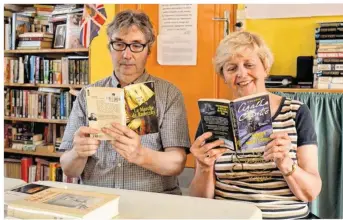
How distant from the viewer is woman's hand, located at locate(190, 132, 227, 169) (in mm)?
1309

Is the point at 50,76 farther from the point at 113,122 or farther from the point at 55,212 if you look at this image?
the point at 55,212

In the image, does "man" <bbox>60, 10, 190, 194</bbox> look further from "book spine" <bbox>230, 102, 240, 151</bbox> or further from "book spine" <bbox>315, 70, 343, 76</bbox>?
"book spine" <bbox>315, 70, 343, 76</bbox>

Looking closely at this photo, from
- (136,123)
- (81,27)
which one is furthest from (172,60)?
(136,123)

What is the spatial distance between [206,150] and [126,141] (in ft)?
0.89

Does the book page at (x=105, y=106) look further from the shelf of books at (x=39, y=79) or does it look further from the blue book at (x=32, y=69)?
the blue book at (x=32, y=69)

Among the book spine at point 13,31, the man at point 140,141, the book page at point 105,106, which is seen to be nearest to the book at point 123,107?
the book page at point 105,106

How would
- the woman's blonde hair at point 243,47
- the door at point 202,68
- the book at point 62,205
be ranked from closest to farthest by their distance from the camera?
the book at point 62,205, the woman's blonde hair at point 243,47, the door at point 202,68

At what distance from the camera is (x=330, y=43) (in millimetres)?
2496

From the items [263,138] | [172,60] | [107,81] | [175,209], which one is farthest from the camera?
[172,60]

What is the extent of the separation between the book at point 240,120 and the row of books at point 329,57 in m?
1.38

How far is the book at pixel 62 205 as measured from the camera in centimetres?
79

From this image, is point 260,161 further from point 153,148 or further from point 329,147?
point 329,147

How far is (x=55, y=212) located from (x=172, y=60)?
2590mm

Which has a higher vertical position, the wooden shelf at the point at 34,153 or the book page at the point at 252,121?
the book page at the point at 252,121
